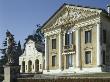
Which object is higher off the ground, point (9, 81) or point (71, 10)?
point (71, 10)

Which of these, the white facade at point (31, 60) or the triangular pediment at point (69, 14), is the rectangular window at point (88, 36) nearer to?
the triangular pediment at point (69, 14)

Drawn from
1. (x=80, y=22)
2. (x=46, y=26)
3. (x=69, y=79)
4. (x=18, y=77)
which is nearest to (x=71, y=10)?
(x=80, y=22)

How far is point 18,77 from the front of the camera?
30.0 metres

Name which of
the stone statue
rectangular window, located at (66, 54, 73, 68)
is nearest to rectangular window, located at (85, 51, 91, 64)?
rectangular window, located at (66, 54, 73, 68)

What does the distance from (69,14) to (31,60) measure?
75.8 ft

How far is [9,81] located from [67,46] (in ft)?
67.7

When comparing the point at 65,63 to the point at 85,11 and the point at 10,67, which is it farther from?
the point at 10,67

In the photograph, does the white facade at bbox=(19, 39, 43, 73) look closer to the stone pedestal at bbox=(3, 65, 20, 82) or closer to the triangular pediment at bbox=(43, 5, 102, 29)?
the triangular pediment at bbox=(43, 5, 102, 29)

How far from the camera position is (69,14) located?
1885 inches

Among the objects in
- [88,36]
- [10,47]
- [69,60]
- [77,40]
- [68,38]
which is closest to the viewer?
[10,47]

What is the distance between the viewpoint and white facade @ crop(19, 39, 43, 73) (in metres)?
65.9

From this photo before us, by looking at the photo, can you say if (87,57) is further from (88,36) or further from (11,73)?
(11,73)

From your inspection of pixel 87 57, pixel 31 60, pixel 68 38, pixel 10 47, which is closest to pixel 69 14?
pixel 68 38

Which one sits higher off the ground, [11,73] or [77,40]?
[77,40]
